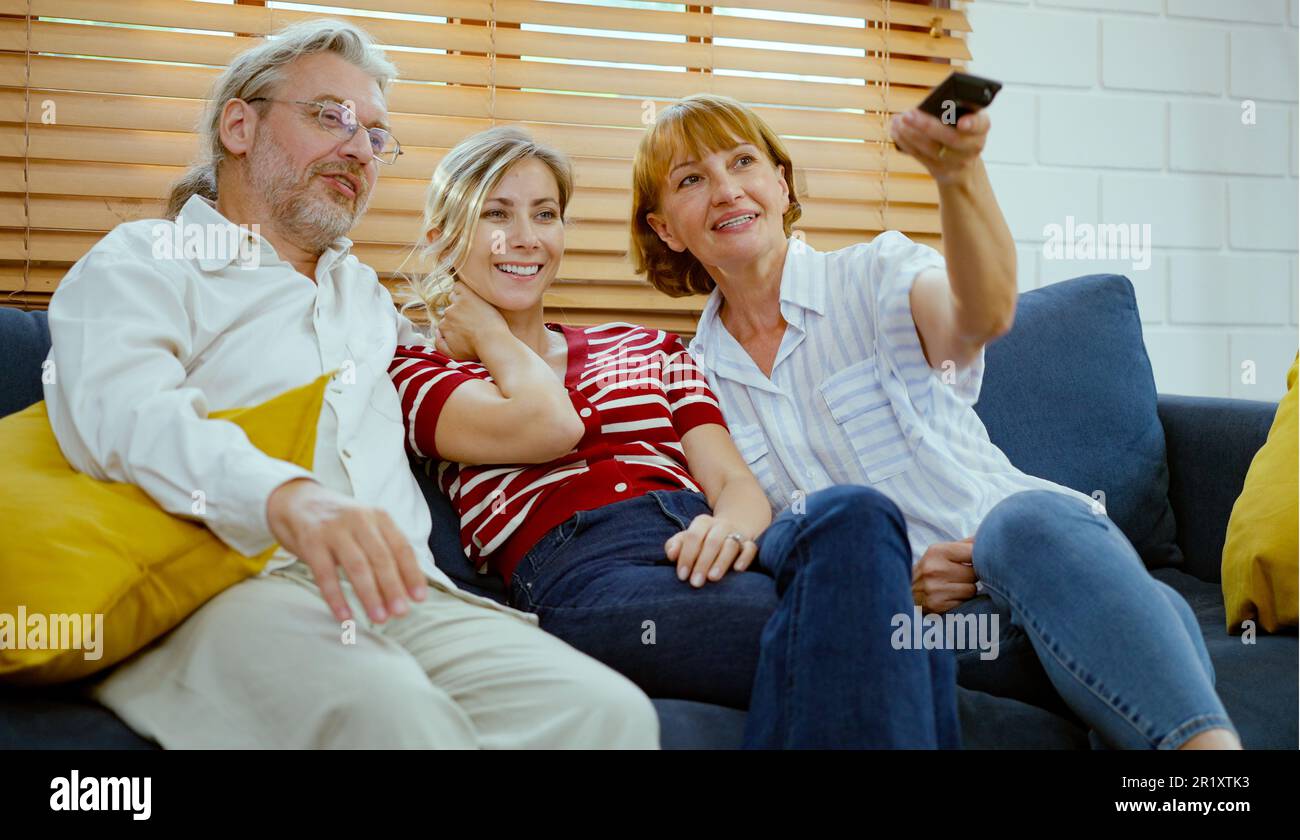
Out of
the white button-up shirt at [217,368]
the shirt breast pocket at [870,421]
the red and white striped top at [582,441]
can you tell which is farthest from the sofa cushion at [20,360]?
the shirt breast pocket at [870,421]

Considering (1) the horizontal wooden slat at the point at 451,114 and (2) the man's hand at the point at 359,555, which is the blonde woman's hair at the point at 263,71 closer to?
(1) the horizontal wooden slat at the point at 451,114

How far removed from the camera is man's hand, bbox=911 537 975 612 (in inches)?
53.5

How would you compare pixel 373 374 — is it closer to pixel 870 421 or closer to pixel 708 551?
pixel 708 551

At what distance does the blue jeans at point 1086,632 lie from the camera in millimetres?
1062

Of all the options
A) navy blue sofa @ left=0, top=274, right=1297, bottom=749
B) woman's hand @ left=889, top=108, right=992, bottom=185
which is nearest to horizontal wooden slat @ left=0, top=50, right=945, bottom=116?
navy blue sofa @ left=0, top=274, right=1297, bottom=749

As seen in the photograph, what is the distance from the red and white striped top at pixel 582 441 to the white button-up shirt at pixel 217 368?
0.19 feet

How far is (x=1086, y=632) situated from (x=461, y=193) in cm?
99

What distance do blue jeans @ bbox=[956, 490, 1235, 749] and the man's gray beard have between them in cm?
96

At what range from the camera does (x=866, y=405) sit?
58.4 inches

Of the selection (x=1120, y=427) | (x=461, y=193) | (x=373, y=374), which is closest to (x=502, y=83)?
(x=461, y=193)

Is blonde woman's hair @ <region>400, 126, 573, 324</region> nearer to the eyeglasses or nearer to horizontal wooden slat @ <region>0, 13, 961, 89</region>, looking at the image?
the eyeglasses

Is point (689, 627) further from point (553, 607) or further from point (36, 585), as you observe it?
point (36, 585)

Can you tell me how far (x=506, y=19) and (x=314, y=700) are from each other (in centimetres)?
150

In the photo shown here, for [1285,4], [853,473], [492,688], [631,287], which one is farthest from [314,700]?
[1285,4]
